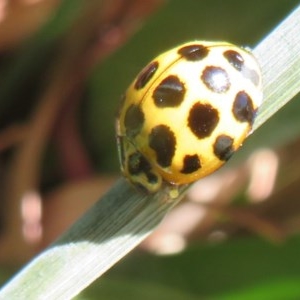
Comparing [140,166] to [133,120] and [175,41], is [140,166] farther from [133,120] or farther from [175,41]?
[175,41]

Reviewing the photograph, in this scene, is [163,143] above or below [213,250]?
above

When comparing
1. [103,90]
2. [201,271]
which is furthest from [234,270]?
[103,90]

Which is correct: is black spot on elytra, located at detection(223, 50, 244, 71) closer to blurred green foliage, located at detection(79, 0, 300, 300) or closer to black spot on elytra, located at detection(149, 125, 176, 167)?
black spot on elytra, located at detection(149, 125, 176, 167)

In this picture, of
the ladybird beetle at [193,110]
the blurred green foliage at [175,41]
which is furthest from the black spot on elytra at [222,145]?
the blurred green foliage at [175,41]

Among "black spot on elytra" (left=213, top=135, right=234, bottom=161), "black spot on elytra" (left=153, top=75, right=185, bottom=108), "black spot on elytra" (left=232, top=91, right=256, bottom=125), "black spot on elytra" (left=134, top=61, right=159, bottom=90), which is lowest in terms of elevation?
"black spot on elytra" (left=213, top=135, right=234, bottom=161)

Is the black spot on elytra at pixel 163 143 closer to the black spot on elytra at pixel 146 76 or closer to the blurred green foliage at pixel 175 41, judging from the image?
the black spot on elytra at pixel 146 76

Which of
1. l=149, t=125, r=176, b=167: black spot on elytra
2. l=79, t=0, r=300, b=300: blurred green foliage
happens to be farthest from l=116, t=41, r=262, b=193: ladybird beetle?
l=79, t=0, r=300, b=300: blurred green foliage

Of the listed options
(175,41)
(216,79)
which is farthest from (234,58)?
(175,41)
